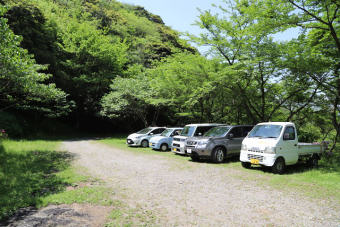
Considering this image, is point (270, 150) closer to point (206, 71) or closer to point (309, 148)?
point (309, 148)

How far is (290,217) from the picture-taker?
4594 millimetres

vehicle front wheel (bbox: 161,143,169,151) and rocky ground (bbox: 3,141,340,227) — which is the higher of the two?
vehicle front wheel (bbox: 161,143,169,151)

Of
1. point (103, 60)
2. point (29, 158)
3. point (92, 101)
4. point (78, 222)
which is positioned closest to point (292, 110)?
point (78, 222)

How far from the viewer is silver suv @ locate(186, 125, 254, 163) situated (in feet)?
35.7

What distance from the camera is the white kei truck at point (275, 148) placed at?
334 inches

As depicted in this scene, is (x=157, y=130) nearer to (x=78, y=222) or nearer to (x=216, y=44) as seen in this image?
(x=216, y=44)

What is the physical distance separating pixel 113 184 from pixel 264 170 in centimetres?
625

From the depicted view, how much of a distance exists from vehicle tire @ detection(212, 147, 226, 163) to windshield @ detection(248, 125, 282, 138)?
6.50 feet

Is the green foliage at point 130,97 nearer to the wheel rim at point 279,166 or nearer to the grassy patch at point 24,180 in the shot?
the grassy patch at point 24,180

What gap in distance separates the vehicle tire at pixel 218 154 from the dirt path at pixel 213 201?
223 centimetres

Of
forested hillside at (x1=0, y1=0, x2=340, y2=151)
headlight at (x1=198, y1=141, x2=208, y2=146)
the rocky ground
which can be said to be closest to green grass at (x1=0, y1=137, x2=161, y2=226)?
the rocky ground

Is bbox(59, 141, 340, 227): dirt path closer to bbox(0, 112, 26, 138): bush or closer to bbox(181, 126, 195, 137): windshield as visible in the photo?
bbox(181, 126, 195, 137): windshield

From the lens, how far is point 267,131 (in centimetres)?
933

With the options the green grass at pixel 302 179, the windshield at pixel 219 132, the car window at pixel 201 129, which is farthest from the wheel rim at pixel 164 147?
the green grass at pixel 302 179
